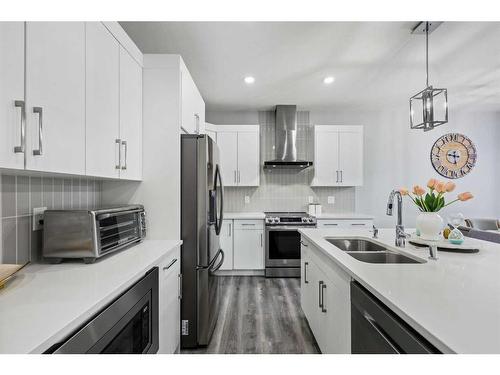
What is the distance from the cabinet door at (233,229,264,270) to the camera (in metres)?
3.80

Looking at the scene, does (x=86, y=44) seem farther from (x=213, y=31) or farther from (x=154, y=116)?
(x=213, y=31)

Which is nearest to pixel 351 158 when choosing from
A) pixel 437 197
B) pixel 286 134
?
pixel 286 134

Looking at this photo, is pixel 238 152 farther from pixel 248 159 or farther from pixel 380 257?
pixel 380 257

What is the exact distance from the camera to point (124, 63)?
170 centimetres

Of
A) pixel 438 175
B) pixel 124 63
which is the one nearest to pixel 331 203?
pixel 438 175

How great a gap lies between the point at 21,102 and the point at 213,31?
1678mm

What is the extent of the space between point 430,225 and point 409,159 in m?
A: 3.26

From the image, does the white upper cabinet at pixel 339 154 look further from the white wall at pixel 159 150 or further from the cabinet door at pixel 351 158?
the white wall at pixel 159 150

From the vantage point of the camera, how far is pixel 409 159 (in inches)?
178

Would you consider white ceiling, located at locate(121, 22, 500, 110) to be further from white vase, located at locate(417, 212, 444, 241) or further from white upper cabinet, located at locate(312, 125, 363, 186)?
white vase, located at locate(417, 212, 444, 241)

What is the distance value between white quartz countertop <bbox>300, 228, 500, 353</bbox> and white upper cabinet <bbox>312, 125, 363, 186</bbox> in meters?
2.59

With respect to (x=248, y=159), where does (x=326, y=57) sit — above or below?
above

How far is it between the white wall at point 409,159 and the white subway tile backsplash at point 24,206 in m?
4.13

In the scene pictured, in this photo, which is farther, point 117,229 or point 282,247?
point 282,247
